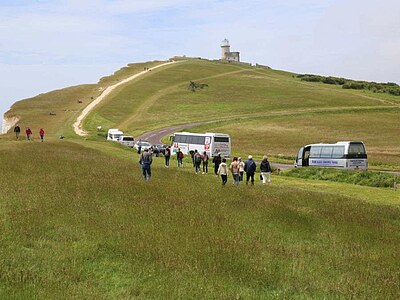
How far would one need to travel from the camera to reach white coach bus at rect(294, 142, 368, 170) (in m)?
44.6

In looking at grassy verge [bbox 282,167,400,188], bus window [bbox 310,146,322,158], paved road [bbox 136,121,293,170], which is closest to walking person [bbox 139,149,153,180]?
grassy verge [bbox 282,167,400,188]

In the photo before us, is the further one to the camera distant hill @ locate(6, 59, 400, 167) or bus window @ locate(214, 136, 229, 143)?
distant hill @ locate(6, 59, 400, 167)

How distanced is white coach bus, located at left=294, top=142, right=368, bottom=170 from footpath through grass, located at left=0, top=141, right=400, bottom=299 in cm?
2346

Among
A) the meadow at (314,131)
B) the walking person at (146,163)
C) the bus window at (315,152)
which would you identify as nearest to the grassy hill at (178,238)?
the walking person at (146,163)

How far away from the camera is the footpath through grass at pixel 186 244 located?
1040 centimetres

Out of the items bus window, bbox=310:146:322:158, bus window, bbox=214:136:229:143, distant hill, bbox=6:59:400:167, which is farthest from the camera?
distant hill, bbox=6:59:400:167

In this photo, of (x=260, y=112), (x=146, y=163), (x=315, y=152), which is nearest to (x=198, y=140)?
(x=315, y=152)

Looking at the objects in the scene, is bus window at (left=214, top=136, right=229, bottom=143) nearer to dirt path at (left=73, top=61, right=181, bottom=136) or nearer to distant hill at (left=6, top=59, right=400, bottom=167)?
distant hill at (left=6, top=59, right=400, bottom=167)

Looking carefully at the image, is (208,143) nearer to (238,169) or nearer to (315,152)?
(315,152)

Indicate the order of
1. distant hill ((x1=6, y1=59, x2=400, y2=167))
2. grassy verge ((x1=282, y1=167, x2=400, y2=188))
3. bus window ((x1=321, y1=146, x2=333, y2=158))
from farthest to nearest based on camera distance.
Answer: distant hill ((x1=6, y1=59, x2=400, y2=167)), bus window ((x1=321, y1=146, x2=333, y2=158)), grassy verge ((x1=282, y1=167, x2=400, y2=188))

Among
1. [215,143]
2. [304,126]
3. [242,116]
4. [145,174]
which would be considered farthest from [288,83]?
[145,174]

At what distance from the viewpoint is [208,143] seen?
5928cm

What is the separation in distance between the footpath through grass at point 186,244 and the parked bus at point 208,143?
120ft

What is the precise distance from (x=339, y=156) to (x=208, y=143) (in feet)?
58.2
